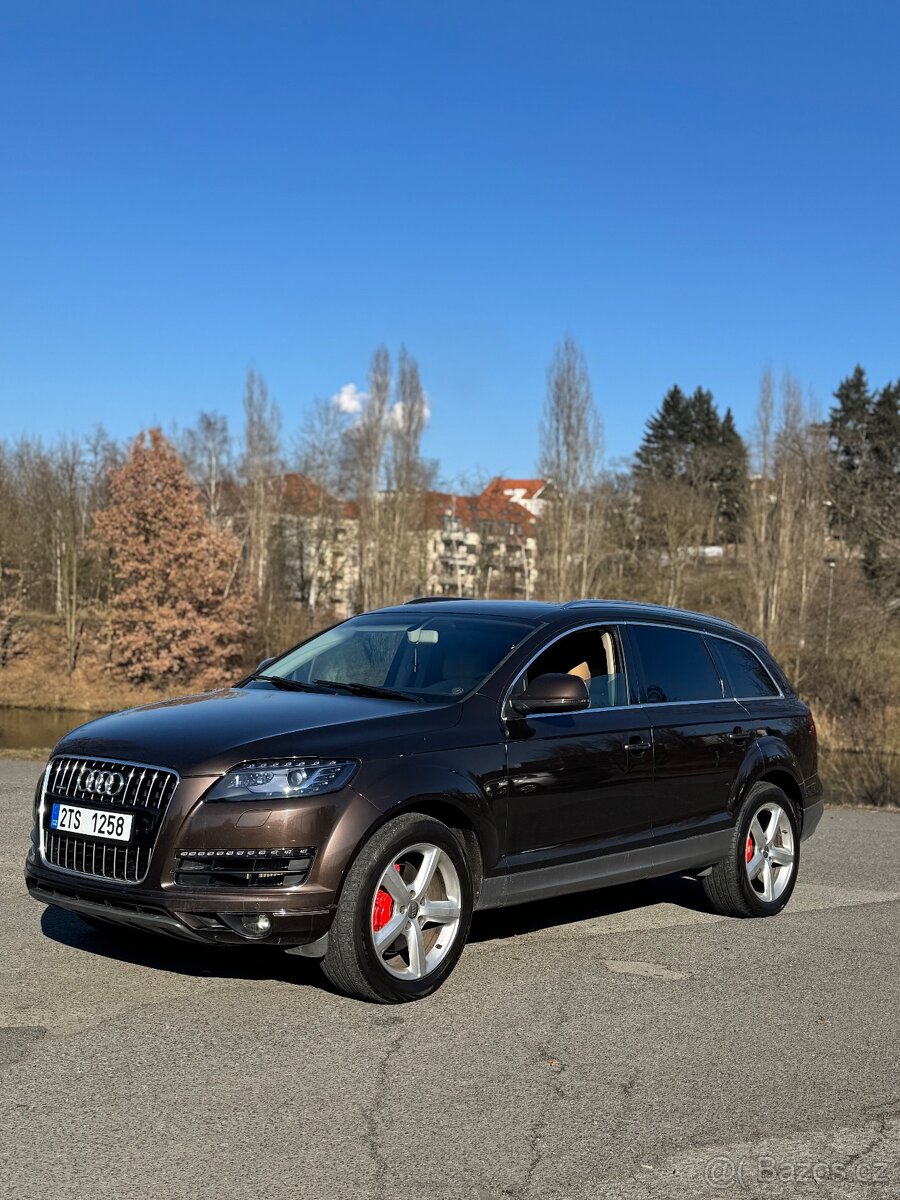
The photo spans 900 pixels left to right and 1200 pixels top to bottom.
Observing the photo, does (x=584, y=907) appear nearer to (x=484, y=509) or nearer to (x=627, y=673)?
(x=627, y=673)

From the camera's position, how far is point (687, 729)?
7242mm

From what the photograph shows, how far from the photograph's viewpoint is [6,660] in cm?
4822

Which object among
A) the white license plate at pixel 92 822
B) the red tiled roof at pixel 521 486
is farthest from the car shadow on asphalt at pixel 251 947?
the red tiled roof at pixel 521 486

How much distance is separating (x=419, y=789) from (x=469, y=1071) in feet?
4.23

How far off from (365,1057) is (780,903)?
3.95m

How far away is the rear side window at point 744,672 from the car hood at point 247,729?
8.56ft

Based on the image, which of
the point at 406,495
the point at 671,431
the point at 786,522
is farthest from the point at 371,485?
the point at 671,431

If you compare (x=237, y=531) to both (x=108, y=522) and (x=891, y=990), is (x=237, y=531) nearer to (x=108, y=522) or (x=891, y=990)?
(x=108, y=522)

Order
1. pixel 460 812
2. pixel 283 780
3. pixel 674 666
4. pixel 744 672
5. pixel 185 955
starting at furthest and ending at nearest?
pixel 744 672
pixel 674 666
pixel 185 955
pixel 460 812
pixel 283 780

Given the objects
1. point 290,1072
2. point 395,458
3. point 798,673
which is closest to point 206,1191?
point 290,1072

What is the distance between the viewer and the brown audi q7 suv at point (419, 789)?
522 cm

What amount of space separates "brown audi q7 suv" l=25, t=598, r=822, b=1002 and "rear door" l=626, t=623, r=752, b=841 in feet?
0.05

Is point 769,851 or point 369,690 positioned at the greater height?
point 369,690

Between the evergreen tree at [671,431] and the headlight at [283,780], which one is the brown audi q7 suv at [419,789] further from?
the evergreen tree at [671,431]
